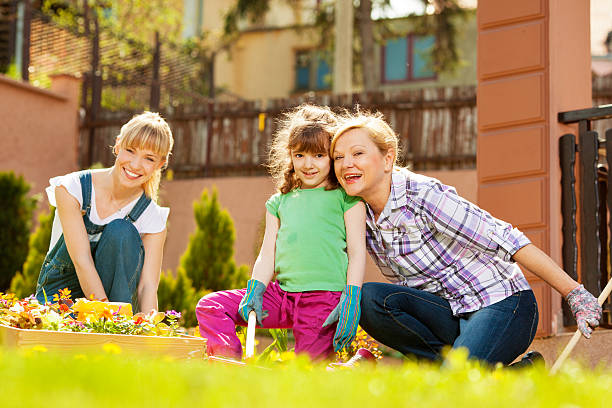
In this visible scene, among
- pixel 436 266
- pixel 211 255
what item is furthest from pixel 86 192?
pixel 211 255

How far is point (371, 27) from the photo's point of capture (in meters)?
14.2

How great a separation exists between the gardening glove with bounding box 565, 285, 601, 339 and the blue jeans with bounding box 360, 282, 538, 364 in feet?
0.69

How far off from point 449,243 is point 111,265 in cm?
154

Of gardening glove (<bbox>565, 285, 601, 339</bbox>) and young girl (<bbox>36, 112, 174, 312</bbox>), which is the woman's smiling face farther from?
young girl (<bbox>36, 112, 174, 312</bbox>)

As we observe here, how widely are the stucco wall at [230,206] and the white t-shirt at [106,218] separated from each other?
226 inches

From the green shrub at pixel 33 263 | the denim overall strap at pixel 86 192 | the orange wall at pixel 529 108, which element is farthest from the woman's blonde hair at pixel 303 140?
the green shrub at pixel 33 263

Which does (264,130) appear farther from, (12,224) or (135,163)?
(135,163)

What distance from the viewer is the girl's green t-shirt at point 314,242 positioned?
3.06m

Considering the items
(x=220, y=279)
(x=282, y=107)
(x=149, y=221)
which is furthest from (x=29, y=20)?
(x=149, y=221)

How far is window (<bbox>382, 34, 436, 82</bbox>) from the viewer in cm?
1750

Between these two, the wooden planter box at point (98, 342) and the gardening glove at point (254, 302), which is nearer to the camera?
the wooden planter box at point (98, 342)

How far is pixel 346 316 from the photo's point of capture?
9.41 feet

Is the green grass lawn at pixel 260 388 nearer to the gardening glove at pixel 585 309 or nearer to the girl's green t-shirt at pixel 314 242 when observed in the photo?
the gardening glove at pixel 585 309

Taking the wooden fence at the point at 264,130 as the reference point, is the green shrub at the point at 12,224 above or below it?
below
